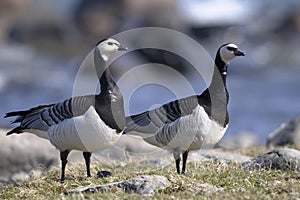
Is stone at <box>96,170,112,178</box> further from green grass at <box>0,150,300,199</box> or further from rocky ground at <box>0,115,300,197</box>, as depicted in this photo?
rocky ground at <box>0,115,300,197</box>

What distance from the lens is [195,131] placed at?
32.1ft

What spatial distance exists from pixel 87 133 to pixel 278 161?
8.99 feet

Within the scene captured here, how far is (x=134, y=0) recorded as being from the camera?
6100cm

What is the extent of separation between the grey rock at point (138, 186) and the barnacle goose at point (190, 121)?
4.47ft

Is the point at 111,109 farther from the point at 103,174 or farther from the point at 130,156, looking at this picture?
the point at 130,156

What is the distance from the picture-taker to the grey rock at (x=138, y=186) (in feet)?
27.5

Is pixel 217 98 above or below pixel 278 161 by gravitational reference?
above

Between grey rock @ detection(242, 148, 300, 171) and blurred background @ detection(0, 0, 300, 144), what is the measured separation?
20.8 metres

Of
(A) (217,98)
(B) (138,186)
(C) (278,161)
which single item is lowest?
(B) (138,186)

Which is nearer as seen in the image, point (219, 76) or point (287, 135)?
point (219, 76)

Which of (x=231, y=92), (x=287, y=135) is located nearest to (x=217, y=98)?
(x=287, y=135)

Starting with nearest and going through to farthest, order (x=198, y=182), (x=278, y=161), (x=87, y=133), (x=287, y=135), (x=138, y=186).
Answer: (x=138, y=186) → (x=198, y=182) → (x=87, y=133) → (x=278, y=161) → (x=287, y=135)

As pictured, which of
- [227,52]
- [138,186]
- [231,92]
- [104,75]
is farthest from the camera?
[231,92]

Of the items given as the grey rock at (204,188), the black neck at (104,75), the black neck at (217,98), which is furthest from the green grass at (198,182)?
the black neck at (104,75)
